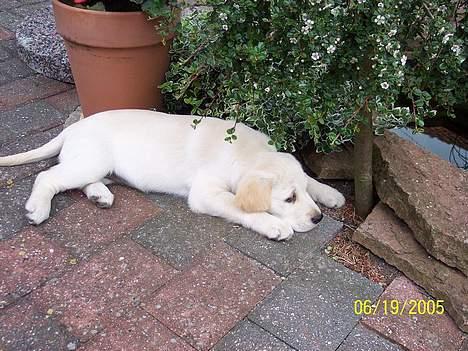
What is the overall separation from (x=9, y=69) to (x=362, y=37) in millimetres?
2895

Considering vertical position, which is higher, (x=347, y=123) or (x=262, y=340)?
(x=347, y=123)

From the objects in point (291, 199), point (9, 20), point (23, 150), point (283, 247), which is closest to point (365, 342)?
point (283, 247)

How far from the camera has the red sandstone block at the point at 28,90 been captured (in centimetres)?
358

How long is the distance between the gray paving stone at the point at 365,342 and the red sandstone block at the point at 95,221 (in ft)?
3.62

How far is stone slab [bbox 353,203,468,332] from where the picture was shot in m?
2.17

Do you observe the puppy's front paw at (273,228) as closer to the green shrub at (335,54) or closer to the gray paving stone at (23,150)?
the green shrub at (335,54)

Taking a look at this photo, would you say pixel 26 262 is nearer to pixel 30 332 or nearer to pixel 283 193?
pixel 30 332

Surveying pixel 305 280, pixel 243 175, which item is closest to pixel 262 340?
pixel 305 280

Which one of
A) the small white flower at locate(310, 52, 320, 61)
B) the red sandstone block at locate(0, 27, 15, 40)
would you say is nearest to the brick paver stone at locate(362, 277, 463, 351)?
the small white flower at locate(310, 52, 320, 61)

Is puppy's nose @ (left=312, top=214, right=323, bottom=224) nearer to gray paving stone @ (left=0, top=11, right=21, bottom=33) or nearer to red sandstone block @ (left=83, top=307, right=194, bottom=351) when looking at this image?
red sandstone block @ (left=83, top=307, right=194, bottom=351)

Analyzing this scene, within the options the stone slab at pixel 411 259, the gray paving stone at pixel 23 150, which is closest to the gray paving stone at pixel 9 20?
the gray paving stone at pixel 23 150

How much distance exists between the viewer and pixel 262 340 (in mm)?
1992

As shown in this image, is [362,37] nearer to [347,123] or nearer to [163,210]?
[347,123]

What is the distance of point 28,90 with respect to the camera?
3.72 meters
